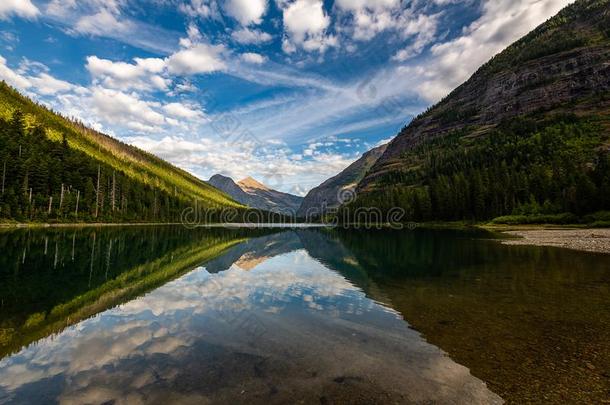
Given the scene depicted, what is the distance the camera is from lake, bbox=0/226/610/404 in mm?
9125

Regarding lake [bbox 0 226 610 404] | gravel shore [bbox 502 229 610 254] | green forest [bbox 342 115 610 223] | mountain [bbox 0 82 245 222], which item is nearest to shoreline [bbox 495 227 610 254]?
gravel shore [bbox 502 229 610 254]

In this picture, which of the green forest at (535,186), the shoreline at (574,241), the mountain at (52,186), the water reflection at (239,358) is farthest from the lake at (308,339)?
the mountain at (52,186)

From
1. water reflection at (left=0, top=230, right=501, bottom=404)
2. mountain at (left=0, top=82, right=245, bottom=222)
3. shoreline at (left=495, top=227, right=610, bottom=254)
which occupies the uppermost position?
mountain at (left=0, top=82, right=245, bottom=222)

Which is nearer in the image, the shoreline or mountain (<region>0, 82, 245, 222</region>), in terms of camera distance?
the shoreline

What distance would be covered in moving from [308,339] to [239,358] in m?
3.32

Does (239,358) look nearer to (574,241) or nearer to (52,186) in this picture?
(574,241)

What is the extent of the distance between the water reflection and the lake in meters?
0.06

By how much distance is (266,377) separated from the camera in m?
9.90

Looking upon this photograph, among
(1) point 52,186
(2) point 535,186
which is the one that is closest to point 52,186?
(1) point 52,186

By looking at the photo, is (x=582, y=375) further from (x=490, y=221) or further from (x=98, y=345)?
(x=490, y=221)

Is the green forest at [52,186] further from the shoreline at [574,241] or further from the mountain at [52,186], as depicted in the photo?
the shoreline at [574,241]

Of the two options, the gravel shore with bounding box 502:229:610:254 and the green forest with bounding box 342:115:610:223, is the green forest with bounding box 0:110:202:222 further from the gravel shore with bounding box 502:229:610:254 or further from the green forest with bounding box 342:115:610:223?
the green forest with bounding box 342:115:610:223

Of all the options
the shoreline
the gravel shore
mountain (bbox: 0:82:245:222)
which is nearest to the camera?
the shoreline

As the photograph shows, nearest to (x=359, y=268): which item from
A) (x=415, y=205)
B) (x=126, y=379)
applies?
(x=126, y=379)
